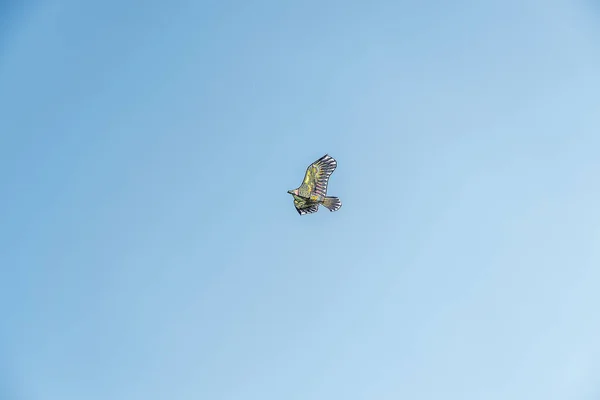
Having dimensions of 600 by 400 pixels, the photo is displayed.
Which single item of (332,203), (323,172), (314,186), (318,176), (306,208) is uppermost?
(323,172)

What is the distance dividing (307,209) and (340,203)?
4637 mm

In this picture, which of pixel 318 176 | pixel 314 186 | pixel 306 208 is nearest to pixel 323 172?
pixel 318 176

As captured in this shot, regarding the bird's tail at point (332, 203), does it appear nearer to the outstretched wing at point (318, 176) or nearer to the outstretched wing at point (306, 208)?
the outstretched wing at point (306, 208)

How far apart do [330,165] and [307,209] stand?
531cm

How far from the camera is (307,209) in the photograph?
7962 centimetres

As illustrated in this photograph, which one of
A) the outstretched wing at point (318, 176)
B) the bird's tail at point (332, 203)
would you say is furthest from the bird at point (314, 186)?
the bird's tail at point (332, 203)

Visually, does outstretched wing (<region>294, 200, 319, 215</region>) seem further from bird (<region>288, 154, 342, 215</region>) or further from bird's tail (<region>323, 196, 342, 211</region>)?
bird's tail (<region>323, 196, 342, 211</region>)

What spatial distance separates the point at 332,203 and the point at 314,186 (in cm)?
444

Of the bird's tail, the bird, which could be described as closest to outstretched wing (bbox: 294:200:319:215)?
the bird

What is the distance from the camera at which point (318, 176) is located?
7862 cm

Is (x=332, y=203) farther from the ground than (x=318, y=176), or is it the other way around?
(x=318, y=176)

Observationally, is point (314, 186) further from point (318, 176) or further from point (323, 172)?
point (323, 172)

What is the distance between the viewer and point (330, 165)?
79.1 m

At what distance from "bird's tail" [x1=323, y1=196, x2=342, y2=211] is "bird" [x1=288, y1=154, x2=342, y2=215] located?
140cm
